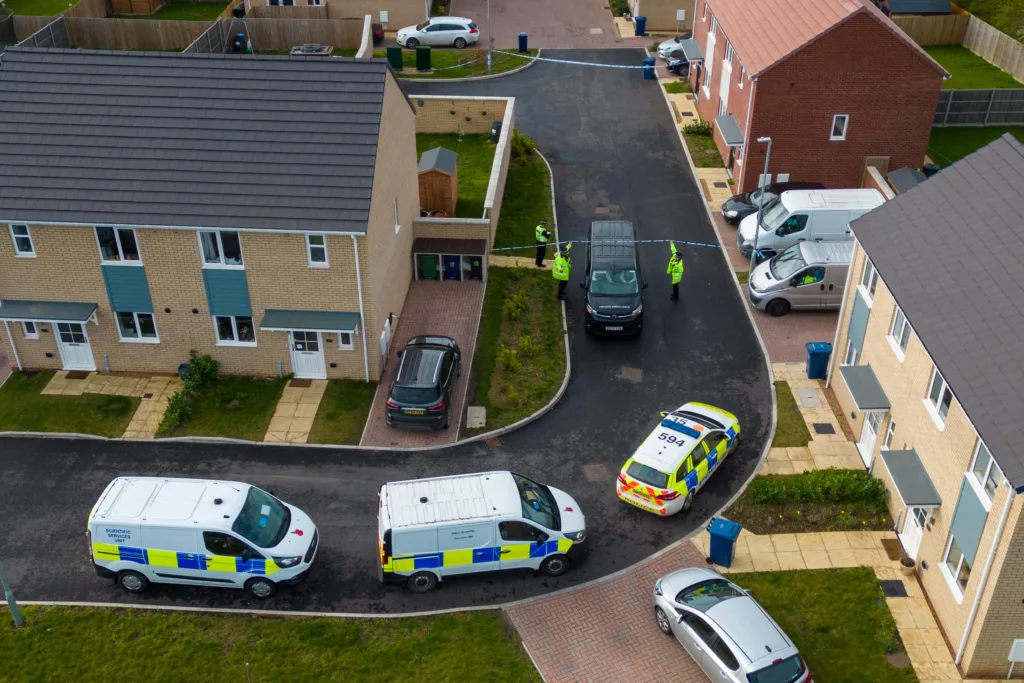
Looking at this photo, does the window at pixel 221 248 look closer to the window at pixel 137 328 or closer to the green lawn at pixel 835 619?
the window at pixel 137 328

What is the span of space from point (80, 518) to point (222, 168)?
1020 cm

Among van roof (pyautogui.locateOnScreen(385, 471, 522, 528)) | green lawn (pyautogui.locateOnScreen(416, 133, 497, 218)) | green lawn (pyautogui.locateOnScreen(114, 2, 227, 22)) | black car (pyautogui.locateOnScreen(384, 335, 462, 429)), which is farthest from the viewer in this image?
green lawn (pyautogui.locateOnScreen(114, 2, 227, 22))

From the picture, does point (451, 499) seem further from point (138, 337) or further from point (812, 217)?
point (812, 217)

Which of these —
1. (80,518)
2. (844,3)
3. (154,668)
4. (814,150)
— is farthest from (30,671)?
(844,3)

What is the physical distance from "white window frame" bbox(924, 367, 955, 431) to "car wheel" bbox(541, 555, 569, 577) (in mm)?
8851

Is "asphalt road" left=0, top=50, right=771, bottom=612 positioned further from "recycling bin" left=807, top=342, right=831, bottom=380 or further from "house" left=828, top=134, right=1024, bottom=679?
"house" left=828, top=134, right=1024, bottom=679

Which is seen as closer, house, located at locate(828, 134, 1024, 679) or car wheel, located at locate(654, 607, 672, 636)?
house, located at locate(828, 134, 1024, 679)

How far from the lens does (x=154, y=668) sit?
65.7ft

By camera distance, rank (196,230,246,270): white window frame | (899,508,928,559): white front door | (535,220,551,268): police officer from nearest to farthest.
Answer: (899,508,928,559): white front door < (196,230,246,270): white window frame < (535,220,551,268): police officer

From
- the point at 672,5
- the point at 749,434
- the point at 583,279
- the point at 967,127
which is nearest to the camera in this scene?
the point at 749,434

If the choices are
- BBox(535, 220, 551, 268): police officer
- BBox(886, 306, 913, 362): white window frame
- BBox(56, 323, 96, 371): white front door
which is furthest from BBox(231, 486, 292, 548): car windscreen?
BBox(535, 220, 551, 268): police officer

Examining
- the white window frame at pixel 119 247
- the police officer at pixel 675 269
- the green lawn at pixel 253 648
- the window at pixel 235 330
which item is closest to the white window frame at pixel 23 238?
the white window frame at pixel 119 247

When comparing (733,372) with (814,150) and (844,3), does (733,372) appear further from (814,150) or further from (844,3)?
(844,3)

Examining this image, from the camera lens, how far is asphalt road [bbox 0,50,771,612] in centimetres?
2216
